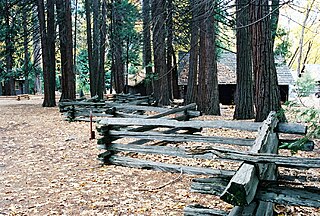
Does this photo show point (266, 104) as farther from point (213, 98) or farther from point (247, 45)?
point (213, 98)

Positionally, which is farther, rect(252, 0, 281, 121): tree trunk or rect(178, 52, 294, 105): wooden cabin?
rect(178, 52, 294, 105): wooden cabin

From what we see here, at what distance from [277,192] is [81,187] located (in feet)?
11.3

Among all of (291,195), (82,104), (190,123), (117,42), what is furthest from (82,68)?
(291,195)

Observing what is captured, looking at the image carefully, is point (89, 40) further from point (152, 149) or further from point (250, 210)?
point (250, 210)

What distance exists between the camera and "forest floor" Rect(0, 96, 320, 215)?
4535 millimetres

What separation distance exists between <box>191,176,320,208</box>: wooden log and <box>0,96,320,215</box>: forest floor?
1348 mm

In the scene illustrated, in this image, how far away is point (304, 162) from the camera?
299cm

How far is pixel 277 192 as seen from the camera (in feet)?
9.80

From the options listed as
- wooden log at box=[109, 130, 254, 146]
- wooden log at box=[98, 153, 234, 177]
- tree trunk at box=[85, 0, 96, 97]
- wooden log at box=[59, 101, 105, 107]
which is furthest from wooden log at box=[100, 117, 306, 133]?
tree trunk at box=[85, 0, 96, 97]

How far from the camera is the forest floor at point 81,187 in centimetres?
454

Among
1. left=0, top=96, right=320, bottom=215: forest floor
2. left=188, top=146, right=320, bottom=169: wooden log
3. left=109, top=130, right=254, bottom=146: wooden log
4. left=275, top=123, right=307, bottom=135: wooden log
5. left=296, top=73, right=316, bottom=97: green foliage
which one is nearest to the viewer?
left=188, top=146, right=320, bottom=169: wooden log

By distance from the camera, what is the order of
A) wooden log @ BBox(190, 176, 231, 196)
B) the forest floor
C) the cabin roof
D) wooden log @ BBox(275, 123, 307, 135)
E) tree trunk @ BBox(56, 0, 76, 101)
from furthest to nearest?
the cabin roof < tree trunk @ BBox(56, 0, 76, 101) < wooden log @ BBox(275, 123, 307, 135) < the forest floor < wooden log @ BBox(190, 176, 231, 196)

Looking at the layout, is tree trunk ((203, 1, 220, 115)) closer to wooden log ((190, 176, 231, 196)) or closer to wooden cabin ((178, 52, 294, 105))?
wooden log ((190, 176, 231, 196))

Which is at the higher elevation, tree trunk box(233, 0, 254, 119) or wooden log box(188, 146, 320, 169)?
tree trunk box(233, 0, 254, 119)
